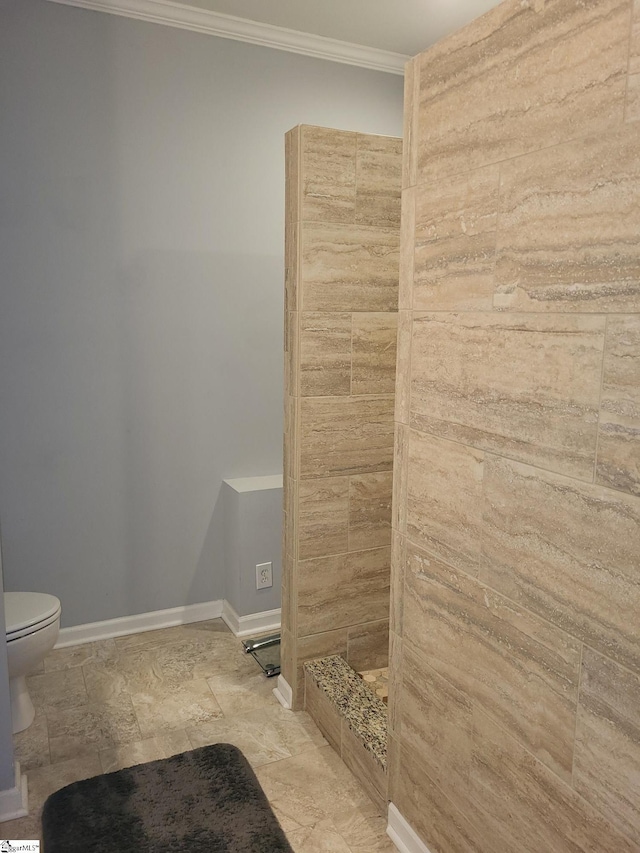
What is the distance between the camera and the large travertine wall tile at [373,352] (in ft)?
7.96

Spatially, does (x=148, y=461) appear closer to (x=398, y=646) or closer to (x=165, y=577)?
(x=165, y=577)

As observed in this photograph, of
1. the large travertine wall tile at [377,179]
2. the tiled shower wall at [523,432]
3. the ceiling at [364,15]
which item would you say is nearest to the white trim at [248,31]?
the ceiling at [364,15]

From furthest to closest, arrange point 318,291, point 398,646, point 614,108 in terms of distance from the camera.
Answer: point 318,291
point 398,646
point 614,108

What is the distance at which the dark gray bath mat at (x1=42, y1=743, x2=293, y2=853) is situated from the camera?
1.92m

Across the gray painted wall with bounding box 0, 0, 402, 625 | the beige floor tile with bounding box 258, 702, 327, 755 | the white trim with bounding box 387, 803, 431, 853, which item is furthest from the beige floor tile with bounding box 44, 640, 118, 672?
the white trim with bounding box 387, 803, 431, 853

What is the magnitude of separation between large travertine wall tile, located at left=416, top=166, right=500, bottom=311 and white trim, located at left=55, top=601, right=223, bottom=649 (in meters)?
2.16

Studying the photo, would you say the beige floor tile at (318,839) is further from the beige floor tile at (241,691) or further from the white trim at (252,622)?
the white trim at (252,622)

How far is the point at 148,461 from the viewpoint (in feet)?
10.1

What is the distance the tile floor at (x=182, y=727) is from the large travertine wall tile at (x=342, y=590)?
0.39 meters

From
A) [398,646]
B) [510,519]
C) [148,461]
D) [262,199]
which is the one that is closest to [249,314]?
[262,199]

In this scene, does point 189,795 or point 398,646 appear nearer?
point 398,646

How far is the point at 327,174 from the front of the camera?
230cm

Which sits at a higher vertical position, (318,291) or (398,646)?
(318,291)

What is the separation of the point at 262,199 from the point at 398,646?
216 cm
